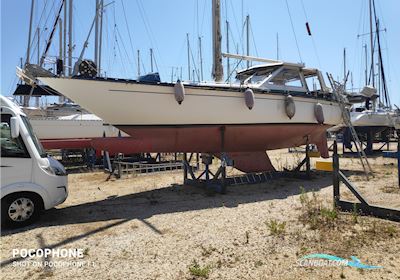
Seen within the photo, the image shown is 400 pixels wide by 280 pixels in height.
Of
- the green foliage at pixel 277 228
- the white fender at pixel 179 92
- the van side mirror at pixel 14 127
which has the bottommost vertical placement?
the green foliage at pixel 277 228

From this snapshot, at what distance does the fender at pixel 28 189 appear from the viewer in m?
4.89

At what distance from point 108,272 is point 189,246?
1141mm

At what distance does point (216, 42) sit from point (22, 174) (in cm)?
716

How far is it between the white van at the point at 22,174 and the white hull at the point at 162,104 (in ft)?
4.92

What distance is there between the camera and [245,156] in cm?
941

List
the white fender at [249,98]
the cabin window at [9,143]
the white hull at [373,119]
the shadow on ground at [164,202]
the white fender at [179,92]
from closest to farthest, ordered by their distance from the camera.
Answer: the cabin window at [9,143], the shadow on ground at [164,202], the white fender at [179,92], the white fender at [249,98], the white hull at [373,119]

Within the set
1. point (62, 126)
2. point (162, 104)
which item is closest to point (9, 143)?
point (162, 104)

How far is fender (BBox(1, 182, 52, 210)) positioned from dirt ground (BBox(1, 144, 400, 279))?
1.43ft

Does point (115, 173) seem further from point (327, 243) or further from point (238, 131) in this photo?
point (327, 243)

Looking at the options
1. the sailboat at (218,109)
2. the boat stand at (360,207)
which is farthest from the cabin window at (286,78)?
the boat stand at (360,207)

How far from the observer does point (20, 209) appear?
512cm

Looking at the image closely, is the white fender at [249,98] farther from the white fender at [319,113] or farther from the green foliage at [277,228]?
the green foliage at [277,228]

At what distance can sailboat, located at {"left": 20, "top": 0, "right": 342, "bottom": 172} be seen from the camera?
684cm

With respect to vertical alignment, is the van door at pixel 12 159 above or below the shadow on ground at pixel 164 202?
above
